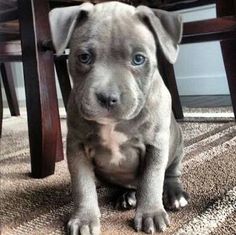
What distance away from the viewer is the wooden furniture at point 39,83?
4.42ft

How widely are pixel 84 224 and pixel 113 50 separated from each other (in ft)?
1.21

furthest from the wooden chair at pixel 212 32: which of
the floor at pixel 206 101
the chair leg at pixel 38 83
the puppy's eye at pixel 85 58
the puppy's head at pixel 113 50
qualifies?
the floor at pixel 206 101

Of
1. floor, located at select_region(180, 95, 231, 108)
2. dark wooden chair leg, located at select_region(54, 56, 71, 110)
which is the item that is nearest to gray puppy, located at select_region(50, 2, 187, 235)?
dark wooden chair leg, located at select_region(54, 56, 71, 110)

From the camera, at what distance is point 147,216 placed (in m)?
0.94

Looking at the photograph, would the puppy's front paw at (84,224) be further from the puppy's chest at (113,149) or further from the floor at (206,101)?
the floor at (206,101)

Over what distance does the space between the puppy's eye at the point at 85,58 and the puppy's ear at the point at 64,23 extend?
2.9 inches

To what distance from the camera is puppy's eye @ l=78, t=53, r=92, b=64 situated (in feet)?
3.01

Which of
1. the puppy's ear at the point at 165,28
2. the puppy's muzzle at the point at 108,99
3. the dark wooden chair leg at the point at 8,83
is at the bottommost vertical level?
the dark wooden chair leg at the point at 8,83

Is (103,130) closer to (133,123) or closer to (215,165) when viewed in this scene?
(133,123)

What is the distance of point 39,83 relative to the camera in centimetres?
135

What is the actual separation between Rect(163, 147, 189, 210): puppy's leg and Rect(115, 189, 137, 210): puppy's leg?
0.08 metres

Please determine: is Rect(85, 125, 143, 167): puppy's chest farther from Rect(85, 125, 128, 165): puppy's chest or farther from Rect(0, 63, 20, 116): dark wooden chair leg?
Rect(0, 63, 20, 116): dark wooden chair leg

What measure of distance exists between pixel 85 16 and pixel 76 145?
0.97 feet

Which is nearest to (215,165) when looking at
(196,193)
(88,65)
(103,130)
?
(196,193)
